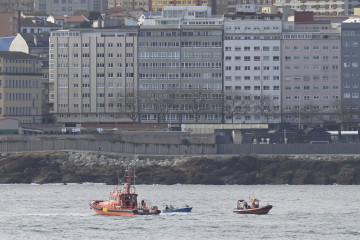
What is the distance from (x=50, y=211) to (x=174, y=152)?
4161 cm

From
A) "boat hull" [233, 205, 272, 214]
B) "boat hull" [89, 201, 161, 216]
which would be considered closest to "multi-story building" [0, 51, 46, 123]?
"boat hull" [89, 201, 161, 216]

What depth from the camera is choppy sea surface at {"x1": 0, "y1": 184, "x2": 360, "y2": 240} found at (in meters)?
91.7

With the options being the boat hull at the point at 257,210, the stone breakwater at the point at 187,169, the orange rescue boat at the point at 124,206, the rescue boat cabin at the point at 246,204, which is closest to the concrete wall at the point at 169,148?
the stone breakwater at the point at 187,169

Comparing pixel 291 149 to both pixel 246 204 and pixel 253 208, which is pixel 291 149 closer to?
pixel 246 204

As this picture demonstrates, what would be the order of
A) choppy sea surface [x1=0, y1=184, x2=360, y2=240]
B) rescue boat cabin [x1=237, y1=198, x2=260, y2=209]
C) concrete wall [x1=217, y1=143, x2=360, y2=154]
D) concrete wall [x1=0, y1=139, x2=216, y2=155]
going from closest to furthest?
choppy sea surface [x1=0, y1=184, x2=360, y2=240]
rescue boat cabin [x1=237, y1=198, x2=260, y2=209]
concrete wall [x1=217, y1=143, x2=360, y2=154]
concrete wall [x1=0, y1=139, x2=216, y2=155]

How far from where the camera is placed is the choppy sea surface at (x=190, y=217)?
91688 millimetres

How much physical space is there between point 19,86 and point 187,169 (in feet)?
171

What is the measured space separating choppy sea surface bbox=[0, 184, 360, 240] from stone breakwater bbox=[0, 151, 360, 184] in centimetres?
880

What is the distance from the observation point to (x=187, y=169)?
13925 cm

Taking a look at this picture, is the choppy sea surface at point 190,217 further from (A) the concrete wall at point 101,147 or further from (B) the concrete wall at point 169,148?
(B) the concrete wall at point 169,148

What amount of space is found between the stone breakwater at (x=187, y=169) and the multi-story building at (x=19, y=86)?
1733 inches

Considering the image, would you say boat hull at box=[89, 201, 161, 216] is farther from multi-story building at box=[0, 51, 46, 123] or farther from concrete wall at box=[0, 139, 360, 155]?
multi-story building at box=[0, 51, 46, 123]

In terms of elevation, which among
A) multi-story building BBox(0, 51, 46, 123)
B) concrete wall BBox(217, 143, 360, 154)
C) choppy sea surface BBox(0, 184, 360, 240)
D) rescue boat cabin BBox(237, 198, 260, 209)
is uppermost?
multi-story building BBox(0, 51, 46, 123)

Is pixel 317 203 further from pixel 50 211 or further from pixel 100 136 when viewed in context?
pixel 100 136
